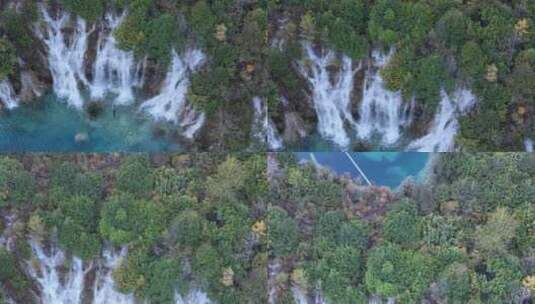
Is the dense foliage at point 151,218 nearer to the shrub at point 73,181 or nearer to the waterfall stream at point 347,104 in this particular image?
the shrub at point 73,181

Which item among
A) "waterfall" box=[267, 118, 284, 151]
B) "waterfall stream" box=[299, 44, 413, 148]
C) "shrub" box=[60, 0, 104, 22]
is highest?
"shrub" box=[60, 0, 104, 22]

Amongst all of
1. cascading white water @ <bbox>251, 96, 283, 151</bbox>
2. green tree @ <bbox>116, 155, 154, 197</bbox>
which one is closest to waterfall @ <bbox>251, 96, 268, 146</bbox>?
Answer: cascading white water @ <bbox>251, 96, 283, 151</bbox>

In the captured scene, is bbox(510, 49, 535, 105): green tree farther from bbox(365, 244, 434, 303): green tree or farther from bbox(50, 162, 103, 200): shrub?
bbox(50, 162, 103, 200): shrub

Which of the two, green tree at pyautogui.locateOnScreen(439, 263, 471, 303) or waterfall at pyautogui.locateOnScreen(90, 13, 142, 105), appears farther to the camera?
waterfall at pyautogui.locateOnScreen(90, 13, 142, 105)

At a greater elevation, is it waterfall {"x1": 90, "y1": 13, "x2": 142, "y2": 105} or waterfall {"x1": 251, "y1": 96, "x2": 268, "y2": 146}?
waterfall {"x1": 90, "y1": 13, "x2": 142, "y2": 105}

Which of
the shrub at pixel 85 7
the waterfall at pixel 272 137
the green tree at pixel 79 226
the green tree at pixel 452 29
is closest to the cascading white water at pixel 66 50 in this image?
the shrub at pixel 85 7

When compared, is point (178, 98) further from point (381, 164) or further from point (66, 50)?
point (381, 164)

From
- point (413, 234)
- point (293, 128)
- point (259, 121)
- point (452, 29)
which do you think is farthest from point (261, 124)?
point (452, 29)
